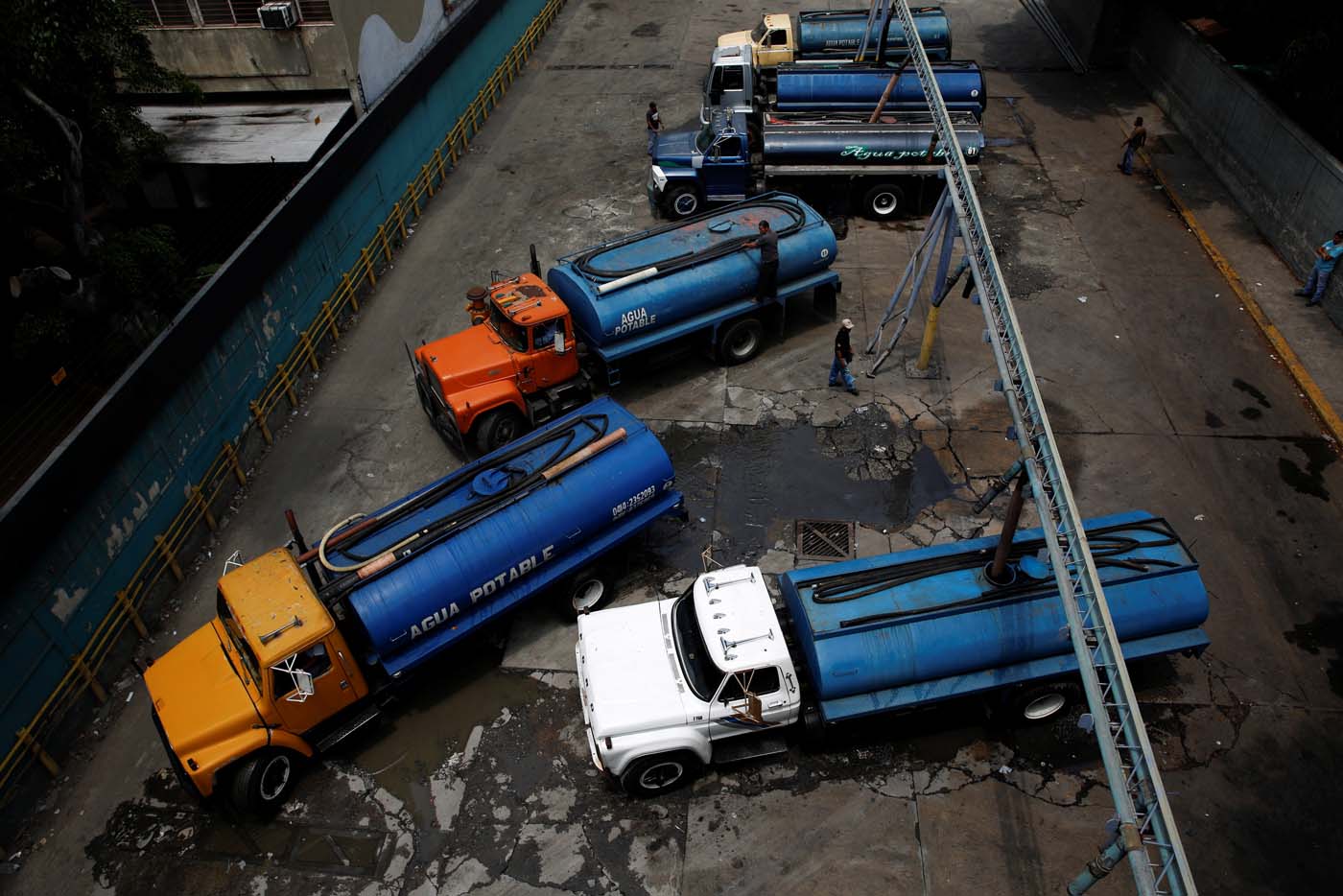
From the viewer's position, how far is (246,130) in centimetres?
2048

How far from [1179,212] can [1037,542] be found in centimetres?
1427

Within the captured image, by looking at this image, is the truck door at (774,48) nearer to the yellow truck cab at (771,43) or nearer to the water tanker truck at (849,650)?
the yellow truck cab at (771,43)

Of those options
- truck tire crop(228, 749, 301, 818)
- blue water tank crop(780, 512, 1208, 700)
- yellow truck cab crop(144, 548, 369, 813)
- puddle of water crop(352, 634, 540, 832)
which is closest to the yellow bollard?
blue water tank crop(780, 512, 1208, 700)

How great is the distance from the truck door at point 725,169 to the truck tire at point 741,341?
5.36 metres

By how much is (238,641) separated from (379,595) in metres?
1.67

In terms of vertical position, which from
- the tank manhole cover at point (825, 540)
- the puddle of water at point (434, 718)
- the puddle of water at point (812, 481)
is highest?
the puddle of water at point (812, 481)

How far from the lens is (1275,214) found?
1872 centimetres

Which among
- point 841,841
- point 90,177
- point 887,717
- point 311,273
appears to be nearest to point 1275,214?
point 887,717

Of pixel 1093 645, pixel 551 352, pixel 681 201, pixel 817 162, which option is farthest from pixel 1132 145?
pixel 1093 645

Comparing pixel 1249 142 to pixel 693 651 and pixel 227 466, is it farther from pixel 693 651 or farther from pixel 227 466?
pixel 227 466

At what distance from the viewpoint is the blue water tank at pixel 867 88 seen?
2194cm

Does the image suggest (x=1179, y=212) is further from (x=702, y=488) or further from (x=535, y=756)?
(x=535, y=756)

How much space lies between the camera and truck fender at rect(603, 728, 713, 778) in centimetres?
934

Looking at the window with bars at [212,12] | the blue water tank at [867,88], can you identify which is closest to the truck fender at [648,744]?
the blue water tank at [867,88]
